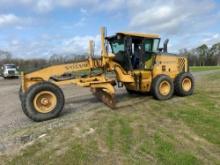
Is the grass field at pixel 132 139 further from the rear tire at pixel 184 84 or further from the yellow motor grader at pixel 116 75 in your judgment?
the rear tire at pixel 184 84

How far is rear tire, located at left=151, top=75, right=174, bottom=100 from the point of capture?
38.0 feet

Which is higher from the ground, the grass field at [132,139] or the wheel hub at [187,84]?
the wheel hub at [187,84]

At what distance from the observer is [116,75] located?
11336mm

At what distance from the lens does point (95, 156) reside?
594 centimetres

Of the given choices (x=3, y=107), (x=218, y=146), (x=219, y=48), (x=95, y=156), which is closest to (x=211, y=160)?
(x=218, y=146)

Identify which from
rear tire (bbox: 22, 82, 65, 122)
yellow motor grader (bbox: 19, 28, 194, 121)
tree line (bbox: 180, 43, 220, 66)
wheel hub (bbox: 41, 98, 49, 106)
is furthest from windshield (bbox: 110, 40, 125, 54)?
tree line (bbox: 180, 43, 220, 66)

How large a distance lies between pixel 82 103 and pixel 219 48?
8009 centimetres

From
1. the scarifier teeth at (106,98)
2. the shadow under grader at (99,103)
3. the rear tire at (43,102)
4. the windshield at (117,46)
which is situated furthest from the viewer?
the windshield at (117,46)

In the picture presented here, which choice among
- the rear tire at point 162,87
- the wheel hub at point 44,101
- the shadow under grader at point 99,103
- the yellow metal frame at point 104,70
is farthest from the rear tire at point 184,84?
the wheel hub at point 44,101

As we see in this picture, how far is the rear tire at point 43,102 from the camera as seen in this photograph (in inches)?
341

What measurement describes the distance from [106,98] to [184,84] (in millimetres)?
3586

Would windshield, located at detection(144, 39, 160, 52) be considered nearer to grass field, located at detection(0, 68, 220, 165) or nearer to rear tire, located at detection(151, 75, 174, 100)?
rear tire, located at detection(151, 75, 174, 100)

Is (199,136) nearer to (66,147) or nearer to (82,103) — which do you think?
(66,147)

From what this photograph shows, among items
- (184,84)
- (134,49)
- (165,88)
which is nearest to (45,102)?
(134,49)
